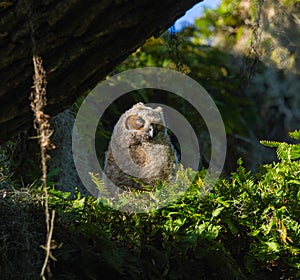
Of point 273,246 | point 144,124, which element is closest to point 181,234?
point 273,246

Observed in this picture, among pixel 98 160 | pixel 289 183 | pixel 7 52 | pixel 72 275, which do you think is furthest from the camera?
pixel 98 160

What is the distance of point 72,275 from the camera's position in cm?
205

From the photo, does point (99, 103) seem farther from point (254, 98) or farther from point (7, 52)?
point (7, 52)

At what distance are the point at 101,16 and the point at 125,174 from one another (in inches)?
71.5

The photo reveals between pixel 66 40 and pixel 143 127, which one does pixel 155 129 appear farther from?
pixel 66 40

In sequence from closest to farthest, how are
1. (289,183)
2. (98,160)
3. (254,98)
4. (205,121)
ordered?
(289,183), (98,160), (205,121), (254,98)

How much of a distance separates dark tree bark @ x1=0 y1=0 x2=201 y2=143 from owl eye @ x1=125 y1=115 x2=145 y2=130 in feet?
5.37

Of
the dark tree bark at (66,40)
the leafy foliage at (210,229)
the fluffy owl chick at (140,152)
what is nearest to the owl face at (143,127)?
the fluffy owl chick at (140,152)

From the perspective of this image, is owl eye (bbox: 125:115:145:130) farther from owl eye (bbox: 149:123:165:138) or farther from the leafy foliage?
the leafy foliage

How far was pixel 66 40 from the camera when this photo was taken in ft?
4.60

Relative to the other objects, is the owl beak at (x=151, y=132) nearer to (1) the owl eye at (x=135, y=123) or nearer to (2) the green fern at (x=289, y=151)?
(1) the owl eye at (x=135, y=123)

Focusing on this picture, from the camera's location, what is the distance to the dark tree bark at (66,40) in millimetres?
1336

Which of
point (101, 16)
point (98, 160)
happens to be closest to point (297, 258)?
point (101, 16)

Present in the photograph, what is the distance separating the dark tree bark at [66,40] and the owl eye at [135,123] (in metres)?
1.64
